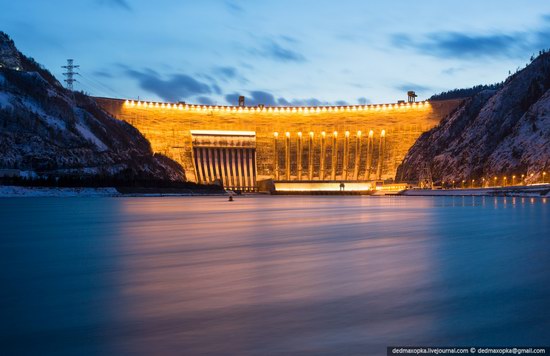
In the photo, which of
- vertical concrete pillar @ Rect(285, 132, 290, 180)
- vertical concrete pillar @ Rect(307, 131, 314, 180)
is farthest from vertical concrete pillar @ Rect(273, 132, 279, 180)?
vertical concrete pillar @ Rect(307, 131, 314, 180)

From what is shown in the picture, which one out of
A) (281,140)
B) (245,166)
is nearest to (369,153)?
(281,140)

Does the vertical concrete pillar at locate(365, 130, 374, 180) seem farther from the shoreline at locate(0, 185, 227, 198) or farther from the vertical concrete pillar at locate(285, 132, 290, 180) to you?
the shoreline at locate(0, 185, 227, 198)

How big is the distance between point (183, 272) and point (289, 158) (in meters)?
111

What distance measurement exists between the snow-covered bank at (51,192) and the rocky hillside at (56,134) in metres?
8.44

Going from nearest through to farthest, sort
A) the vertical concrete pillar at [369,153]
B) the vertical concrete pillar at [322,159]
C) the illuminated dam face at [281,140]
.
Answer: the illuminated dam face at [281,140], the vertical concrete pillar at [369,153], the vertical concrete pillar at [322,159]

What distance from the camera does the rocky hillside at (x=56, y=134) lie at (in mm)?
74438

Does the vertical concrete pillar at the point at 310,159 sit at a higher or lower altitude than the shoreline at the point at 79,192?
higher

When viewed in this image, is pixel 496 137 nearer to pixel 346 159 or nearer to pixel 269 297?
pixel 346 159

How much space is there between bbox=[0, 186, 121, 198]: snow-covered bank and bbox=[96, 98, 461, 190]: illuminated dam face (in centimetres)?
4625

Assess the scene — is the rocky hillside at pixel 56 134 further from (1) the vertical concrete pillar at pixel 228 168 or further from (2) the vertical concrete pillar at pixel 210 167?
(1) the vertical concrete pillar at pixel 228 168

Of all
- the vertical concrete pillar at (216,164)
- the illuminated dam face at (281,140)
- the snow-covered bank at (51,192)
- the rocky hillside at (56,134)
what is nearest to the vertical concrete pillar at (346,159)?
the illuminated dam face at (281,140)

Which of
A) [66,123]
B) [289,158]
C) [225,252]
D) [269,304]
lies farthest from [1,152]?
[269,304]

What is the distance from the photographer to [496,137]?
82.8 m

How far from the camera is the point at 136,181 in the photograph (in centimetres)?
7769
